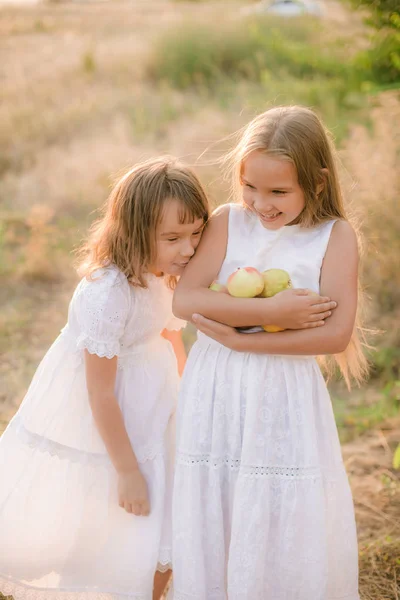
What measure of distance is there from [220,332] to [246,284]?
0.51 feet

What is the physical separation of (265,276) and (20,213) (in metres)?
5.30

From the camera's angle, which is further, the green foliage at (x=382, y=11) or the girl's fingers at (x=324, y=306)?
the green foliage at (x=382, y=11)

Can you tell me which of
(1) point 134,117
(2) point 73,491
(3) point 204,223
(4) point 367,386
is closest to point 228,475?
(2) point 73,491

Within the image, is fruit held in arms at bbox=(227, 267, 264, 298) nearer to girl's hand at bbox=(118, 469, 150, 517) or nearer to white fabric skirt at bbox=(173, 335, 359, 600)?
white fabric skirt at bbox=(173, 335, 359, 600)

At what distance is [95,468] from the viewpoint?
2258mm

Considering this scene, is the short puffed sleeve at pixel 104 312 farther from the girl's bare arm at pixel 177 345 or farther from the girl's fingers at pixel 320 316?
the girl's fingers at pixel 320 316

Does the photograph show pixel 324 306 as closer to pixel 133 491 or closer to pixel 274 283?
pixel 274 283

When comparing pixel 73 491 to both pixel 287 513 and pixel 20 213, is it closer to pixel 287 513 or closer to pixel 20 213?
pixel 287 513

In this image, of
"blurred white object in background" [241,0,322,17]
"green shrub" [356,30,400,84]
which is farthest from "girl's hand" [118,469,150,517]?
"blurred white object in background" [241,0,322,17]

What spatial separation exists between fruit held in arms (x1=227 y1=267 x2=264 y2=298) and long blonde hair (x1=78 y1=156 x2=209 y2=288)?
232mm

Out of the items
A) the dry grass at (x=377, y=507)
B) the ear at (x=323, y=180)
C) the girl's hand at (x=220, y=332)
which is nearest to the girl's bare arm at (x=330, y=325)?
the girl's hand at (x=220, y=332)

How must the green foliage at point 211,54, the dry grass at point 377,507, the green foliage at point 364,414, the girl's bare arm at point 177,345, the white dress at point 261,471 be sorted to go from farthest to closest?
the green foliage at point 211,54 < the green foliage at point 364,414 < the dry grass at point 377,507 < the girl's bare arm at point 177,345 < the white dress at point 261,471

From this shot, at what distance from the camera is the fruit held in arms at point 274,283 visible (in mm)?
1941

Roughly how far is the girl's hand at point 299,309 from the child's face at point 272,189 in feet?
0.72
